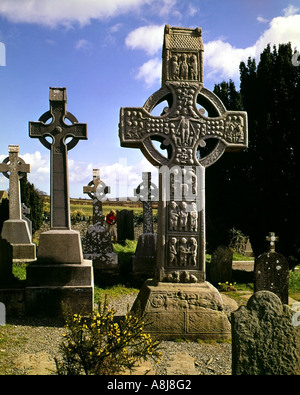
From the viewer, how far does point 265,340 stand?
3.18 meters

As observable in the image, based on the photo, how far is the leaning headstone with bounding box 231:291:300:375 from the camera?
124 inches

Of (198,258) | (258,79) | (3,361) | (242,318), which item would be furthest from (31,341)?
(258,79)

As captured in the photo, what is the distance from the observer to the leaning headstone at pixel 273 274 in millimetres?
6719

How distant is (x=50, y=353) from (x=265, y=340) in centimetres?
259

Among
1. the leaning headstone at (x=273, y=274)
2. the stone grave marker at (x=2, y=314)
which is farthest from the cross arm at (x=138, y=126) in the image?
the leaning headstone at (x=273, y=274)

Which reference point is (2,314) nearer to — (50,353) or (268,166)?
(50,353)

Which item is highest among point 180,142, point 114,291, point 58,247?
point 180,142

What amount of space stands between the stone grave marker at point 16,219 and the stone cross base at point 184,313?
6.59 metres

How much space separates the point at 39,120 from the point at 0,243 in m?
2.39

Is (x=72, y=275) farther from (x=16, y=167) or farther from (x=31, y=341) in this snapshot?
(x=16, y=167)

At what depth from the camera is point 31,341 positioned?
4.58 metres

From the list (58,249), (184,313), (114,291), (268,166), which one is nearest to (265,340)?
(184,313)
